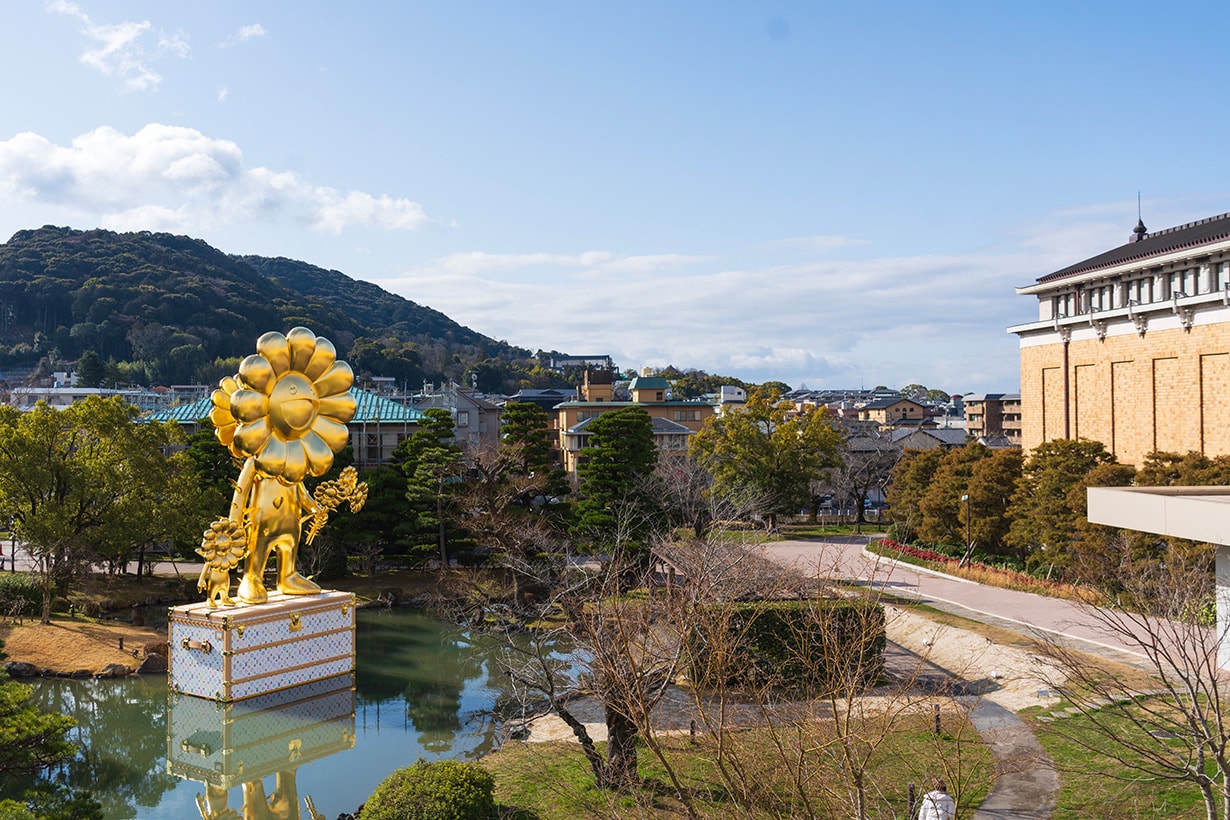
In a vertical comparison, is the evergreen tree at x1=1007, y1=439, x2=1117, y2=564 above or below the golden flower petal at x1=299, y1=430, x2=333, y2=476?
below

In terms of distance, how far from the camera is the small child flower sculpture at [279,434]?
54.2 feet

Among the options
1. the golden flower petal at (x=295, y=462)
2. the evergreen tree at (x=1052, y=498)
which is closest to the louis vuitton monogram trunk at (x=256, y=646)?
the golden flower petal at (x=295, y=462)

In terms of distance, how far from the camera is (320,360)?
17.3 metres

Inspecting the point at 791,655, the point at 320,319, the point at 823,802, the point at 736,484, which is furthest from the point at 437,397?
the point at 320,319

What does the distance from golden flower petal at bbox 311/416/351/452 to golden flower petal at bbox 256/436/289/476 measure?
30.0 inches

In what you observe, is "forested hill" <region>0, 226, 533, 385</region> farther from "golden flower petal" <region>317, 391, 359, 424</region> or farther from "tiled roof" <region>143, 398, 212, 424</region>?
"golden flower petal" <region>317, 391, 359, 424</region>

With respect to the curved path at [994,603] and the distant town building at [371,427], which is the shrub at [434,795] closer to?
the curved path at [994,603]

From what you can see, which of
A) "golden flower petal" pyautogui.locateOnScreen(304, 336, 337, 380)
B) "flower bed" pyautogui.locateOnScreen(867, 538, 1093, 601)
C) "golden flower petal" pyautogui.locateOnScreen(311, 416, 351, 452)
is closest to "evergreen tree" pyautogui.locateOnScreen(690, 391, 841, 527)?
"flower bed" pyautogui.locateOnScreen(867, 538, 1093, 601)

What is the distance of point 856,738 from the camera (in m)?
6.46

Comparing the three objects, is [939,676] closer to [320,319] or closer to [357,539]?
[357,539]

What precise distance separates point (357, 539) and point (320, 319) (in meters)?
74.6

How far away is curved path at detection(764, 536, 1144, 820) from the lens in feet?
34.4

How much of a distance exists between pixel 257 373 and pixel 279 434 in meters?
1.17

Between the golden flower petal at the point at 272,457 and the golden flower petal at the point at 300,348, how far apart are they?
1.38m
